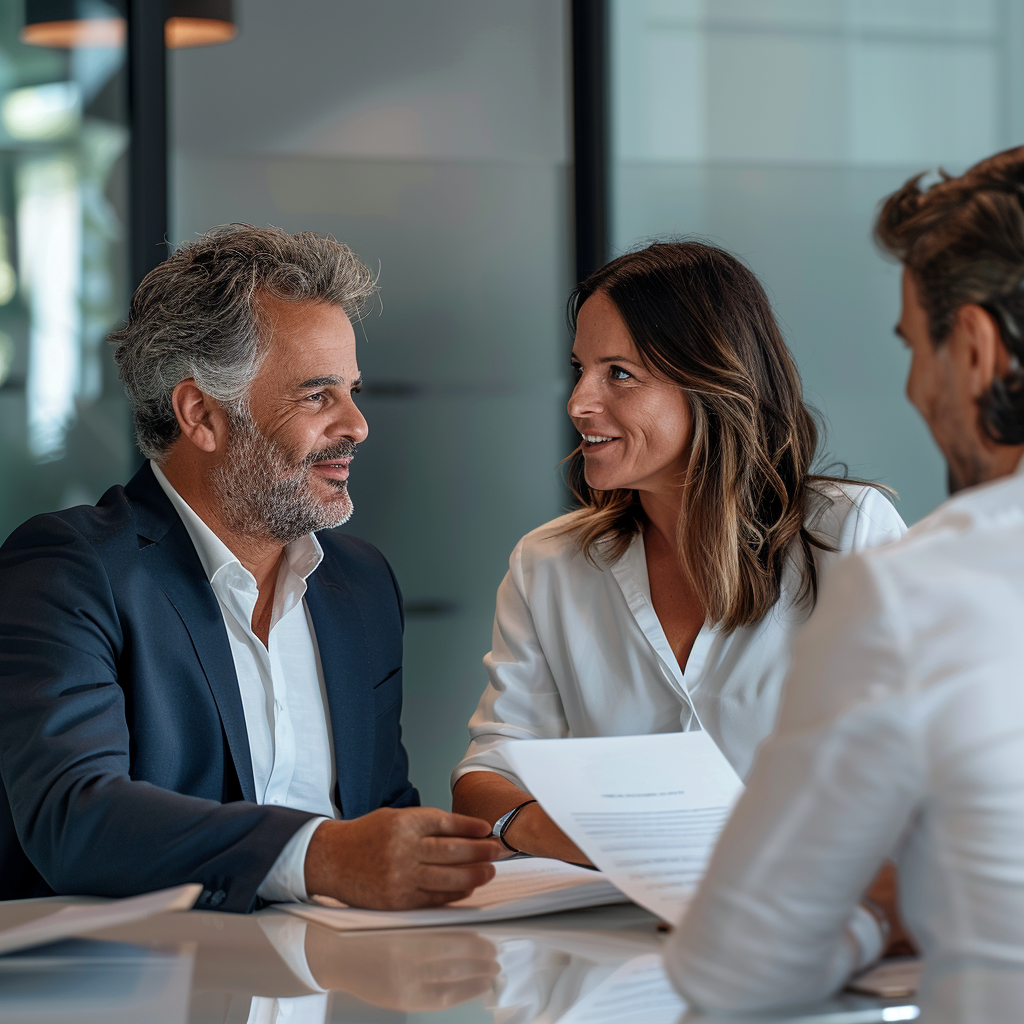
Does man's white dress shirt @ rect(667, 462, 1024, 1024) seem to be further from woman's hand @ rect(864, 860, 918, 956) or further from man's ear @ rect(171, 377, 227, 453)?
man's ear @ rect(171, 377, 227, 453)

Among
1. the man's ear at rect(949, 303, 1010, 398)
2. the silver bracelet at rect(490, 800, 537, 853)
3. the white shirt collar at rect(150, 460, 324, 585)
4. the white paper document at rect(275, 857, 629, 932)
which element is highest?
the man's ear at rect(949, 303, 1010, 398)

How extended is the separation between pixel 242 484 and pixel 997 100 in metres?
2.14

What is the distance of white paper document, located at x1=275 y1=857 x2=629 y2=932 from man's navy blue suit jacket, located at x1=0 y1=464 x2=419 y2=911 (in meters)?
0.10

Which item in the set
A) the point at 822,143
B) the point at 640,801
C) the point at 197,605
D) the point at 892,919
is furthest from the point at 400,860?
the point at 822,143

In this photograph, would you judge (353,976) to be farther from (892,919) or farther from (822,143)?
(822,143)

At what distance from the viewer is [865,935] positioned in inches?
33.5

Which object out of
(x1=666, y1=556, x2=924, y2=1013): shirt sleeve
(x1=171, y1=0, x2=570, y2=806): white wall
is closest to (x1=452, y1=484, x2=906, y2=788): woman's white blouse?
(x1=171, y1=0, x2=570, y2=806): white wall

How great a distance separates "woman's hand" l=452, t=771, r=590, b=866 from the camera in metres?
1.50

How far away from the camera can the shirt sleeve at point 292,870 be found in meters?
1.28

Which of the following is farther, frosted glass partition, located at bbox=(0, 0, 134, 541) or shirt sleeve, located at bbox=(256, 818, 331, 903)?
frosted glass partition, located at bbox=(0, 0, 134, 541)

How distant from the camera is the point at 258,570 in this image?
1.98 metres

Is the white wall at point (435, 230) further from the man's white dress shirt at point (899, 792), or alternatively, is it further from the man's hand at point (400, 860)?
the man's white dress shirt at point (899, 792)

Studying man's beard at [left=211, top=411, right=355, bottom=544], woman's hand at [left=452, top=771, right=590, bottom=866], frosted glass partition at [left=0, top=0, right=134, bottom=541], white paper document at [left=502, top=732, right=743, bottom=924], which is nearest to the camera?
white paper document at [left=502, top=732, right=743, bottom=924]

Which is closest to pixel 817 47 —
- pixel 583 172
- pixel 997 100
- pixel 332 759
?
pixel 997 100
